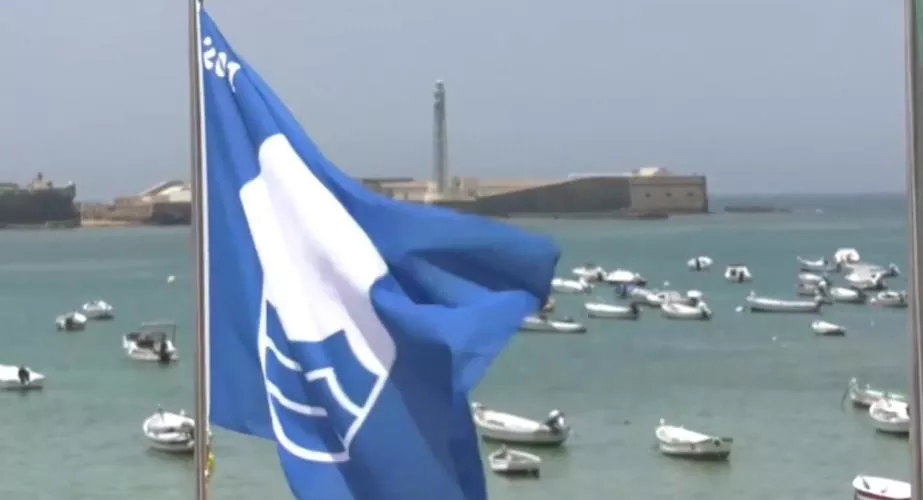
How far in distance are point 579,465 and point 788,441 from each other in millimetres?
4044

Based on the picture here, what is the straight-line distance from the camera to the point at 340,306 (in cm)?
608

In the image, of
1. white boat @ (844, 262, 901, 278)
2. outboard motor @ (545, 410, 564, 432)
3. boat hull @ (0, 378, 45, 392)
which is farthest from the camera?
white boat @ (844, 262, 901, 278)

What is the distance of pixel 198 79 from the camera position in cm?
589

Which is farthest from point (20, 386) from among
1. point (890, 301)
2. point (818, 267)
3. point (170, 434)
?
point (818, 267)

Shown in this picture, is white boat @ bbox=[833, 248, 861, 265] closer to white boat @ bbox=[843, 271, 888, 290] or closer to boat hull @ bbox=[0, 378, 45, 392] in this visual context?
white boat @ bbox=[843, 271, 888, 290]

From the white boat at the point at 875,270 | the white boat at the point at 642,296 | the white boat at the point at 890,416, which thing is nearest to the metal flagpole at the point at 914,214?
the white boat at the point at 890,416

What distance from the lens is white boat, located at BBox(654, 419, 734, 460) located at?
28.3 meters

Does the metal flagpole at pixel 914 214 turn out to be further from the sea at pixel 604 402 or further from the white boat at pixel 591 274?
the white boat at pixel 591 274

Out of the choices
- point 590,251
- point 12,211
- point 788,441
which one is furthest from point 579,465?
point 12,211

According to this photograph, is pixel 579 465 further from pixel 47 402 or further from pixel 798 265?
pixel 798 265

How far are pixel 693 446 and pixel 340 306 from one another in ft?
74.5

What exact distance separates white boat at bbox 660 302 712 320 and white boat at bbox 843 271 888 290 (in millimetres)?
9889

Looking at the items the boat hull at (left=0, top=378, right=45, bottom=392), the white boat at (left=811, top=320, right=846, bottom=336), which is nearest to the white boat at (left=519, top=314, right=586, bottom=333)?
the white boat at (left=811, top=320, right=846, bottom=336)

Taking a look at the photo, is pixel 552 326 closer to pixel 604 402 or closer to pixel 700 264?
pixel 604 402
